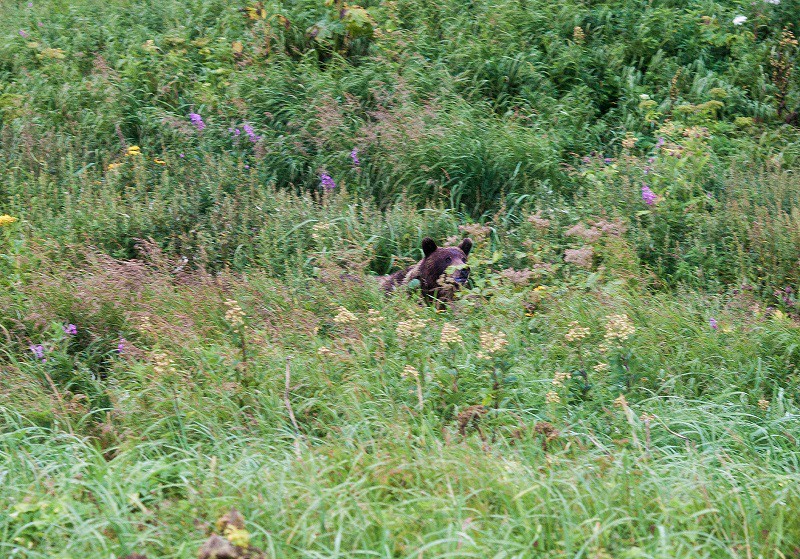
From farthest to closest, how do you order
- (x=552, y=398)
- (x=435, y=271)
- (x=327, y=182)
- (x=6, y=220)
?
(x=327, y=182) → (x=6, y=220) → (x=435, y=271) → (x=552, y=398)

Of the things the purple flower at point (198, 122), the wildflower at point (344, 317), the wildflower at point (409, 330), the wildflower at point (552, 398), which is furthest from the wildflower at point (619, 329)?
the purple flower at point (198, 122)

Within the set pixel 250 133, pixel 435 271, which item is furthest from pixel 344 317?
pixel 250 133

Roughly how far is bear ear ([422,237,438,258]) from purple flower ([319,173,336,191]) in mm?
1523

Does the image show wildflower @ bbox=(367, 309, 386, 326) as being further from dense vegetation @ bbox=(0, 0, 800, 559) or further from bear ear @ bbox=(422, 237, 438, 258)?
bear ear @ bbox=(422, 237, 438, 258)

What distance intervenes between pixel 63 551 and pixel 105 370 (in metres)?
2.46

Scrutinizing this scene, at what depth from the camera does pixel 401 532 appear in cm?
334

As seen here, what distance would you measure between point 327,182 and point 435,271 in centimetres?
185

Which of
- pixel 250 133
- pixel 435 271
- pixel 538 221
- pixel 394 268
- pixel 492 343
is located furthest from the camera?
pixel 250 133

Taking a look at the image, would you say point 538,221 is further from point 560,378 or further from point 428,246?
point 560,378

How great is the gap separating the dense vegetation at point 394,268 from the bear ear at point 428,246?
0.36 metres

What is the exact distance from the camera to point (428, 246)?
22.0ft

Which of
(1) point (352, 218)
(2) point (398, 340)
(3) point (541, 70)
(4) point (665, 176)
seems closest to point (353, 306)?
(2) point (398, 340)

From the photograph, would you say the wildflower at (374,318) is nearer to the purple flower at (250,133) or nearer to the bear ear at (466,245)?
the bear ear at (466,245)

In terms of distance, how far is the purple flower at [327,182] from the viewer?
311 inches
